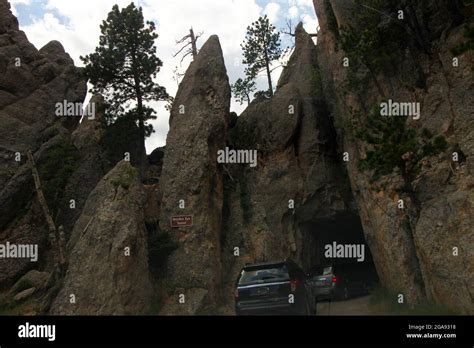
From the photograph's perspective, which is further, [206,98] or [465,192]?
[206,98]

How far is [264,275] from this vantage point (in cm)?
1430

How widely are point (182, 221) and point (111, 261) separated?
14.6 ft

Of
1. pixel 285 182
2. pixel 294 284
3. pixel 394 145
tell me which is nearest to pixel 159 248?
pixel 285 182

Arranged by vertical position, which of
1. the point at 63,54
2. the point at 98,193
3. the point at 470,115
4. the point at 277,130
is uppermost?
the point at 63,54

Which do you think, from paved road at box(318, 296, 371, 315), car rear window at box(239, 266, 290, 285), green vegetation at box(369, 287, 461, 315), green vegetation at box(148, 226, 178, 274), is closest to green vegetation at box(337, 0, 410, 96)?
green vegetation at box(369, 287, 461, 315)

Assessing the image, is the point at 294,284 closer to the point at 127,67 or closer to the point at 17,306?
the point at 17,306

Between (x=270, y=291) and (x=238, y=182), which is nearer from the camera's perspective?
(x=270, y=291)

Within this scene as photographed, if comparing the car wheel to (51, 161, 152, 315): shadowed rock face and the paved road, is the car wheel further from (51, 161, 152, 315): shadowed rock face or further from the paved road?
(51, 161, 152, 315): shadowed rock face

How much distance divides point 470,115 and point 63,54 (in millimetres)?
26562

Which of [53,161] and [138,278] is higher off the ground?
[53,161]

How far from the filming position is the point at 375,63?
20812 millimetres

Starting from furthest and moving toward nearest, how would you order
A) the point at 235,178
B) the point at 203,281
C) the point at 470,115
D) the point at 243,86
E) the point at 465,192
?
1. the point at 243,86
2. the point at 235,178
3. the point at 203,281
4. the point at 470,115
5. the point at 465,192
